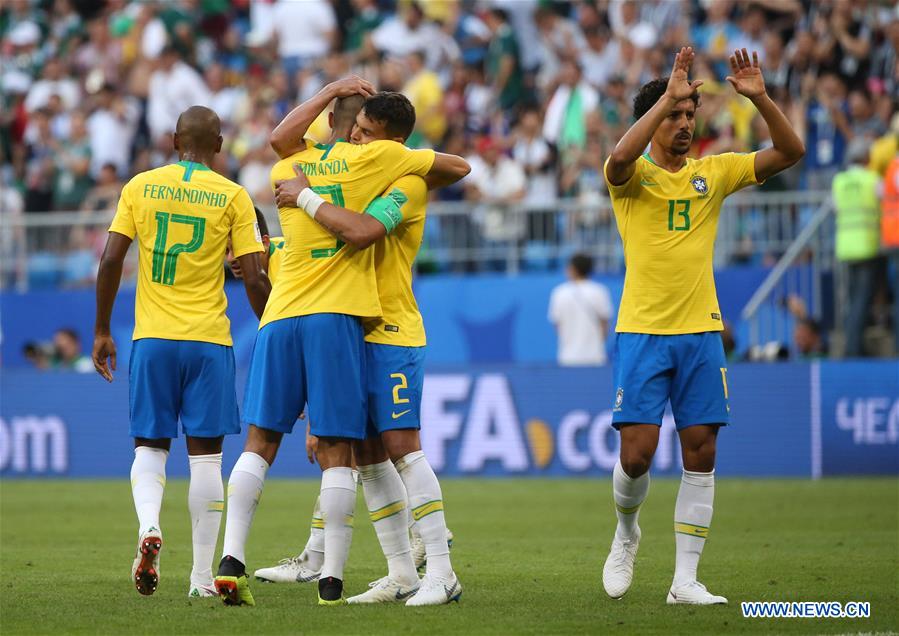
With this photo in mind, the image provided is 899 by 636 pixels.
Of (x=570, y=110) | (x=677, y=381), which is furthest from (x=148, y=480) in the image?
(x=570, y=110)

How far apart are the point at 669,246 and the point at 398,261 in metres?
1.45

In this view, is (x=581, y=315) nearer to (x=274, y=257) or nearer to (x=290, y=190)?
(x=274, y=257)

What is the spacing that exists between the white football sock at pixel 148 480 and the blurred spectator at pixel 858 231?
11003mm

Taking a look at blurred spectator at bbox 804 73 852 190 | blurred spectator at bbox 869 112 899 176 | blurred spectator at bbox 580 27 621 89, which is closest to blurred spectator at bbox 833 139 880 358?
blurred spectator at bbox 869 112 899 176

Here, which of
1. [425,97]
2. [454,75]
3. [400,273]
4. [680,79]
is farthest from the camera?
[454,75]

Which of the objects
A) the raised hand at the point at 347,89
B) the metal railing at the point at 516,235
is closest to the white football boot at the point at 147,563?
the raised hand at the point at 347,89

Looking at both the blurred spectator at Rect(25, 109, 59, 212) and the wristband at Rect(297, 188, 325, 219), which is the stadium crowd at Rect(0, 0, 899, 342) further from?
the wristband at Rect(297, 188, 325, 219)

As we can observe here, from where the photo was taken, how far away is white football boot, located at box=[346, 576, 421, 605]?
25.9 feet

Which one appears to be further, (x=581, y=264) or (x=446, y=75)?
(x=446, y=75)

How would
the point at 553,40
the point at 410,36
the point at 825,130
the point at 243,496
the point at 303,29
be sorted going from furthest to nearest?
the point at 303,29
the point at 410,36
the point at 553,40
the point at 825,130
the point at 243,496

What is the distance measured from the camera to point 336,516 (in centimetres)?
773

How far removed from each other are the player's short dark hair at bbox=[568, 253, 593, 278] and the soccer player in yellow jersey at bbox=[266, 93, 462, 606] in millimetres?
9534

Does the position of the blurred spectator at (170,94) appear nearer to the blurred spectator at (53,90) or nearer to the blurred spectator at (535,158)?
the blurred spectator at (53,90)

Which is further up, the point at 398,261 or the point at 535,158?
the point at 535,158
